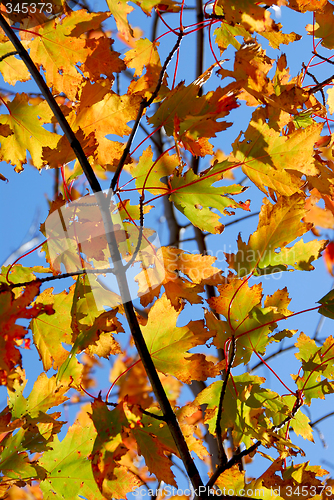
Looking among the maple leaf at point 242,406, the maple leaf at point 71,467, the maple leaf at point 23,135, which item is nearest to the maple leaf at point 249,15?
the maple leaf at point 23,135

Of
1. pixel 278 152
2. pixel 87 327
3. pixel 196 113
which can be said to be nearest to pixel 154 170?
pixel 196 113

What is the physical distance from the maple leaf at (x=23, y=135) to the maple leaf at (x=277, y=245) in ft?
1.68

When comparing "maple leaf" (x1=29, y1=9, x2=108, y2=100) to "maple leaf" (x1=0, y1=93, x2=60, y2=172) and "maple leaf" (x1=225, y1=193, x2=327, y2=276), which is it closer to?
"maple leaf" (x1=0, y1=93, x2=60, y2=172)

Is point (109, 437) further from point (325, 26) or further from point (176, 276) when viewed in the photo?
point (325, 26)

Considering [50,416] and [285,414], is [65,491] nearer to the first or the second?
[50,416]

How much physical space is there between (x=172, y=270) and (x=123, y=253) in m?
0.12

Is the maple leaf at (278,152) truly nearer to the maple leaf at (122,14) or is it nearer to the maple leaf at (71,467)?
the maple leaf at (122,14)

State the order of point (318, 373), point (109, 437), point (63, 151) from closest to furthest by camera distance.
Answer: point (109, 437), point (63, 151), point (318, 373)

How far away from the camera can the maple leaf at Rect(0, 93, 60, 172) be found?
885mm

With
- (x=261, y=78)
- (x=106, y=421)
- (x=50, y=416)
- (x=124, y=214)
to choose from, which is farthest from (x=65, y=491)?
(x=261, y=78)

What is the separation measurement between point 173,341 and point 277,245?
28 centimetres

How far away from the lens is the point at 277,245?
73 cm

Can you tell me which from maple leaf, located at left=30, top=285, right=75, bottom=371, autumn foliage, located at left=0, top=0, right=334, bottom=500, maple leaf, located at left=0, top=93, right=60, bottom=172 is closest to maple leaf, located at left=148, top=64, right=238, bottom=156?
autumn foliage, located at left=0, top=0, right=334, bottom=500

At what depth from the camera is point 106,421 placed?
588mm
